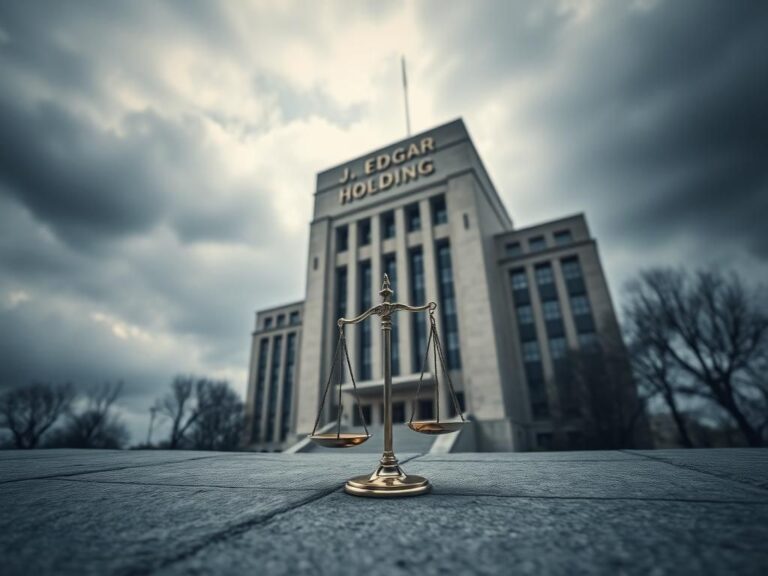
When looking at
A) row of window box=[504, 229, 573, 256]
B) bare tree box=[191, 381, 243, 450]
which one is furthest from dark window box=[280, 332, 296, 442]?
row of window box=[504, 229, 573, 256]

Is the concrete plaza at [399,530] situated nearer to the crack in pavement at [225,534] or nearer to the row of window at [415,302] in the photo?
the crack in pavement at [225,534]

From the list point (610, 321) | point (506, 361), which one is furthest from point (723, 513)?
point (610, 321)

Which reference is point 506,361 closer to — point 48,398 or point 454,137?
point 454,137

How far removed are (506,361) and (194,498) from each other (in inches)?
899

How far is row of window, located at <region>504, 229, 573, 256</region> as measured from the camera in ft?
93.8

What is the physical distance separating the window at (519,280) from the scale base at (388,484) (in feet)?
93.0

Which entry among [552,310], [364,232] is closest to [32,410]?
[364,232]

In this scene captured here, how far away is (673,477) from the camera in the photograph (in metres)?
2.12

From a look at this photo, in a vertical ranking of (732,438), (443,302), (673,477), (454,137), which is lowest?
(732,438)

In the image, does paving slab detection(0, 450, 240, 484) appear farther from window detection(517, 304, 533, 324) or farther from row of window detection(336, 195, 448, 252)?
window detection(517, 304, 533, 324)

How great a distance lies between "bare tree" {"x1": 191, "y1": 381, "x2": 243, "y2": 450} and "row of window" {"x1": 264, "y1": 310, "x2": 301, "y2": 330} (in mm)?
9701

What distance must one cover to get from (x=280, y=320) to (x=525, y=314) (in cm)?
3235

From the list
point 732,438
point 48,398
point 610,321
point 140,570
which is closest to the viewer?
point 140,570

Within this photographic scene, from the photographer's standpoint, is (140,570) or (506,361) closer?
Answer: (140,570)
